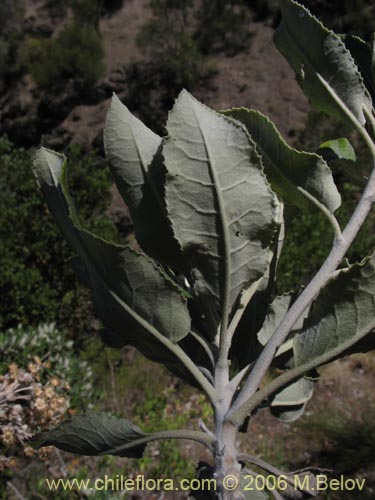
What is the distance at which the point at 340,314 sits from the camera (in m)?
0.67

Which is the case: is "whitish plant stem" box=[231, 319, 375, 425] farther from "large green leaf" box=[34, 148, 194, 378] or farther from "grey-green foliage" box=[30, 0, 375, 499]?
"large green leaf" box=[34, 148, 194, 378]

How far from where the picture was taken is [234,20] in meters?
13.6

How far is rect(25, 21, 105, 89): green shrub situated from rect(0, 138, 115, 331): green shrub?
7.42 metres

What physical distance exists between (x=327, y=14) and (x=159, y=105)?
4912mm

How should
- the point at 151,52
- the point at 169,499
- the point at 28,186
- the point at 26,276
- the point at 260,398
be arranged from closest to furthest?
the point at 260,398
the point at 169,499
the point at 26,276
the point at 28,186
the point at 151,52

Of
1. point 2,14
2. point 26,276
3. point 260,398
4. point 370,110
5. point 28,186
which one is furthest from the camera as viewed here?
point 2,14

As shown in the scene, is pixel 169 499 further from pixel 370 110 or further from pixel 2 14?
pixel 2 14

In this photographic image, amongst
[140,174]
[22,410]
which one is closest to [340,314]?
[140,174]

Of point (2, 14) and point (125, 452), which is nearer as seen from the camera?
point (125, 452)

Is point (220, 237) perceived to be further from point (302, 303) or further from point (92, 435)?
point (92, 435)

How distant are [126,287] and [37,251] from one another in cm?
483

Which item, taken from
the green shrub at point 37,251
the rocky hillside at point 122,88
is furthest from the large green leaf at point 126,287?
the rocky hillside at point 122,88

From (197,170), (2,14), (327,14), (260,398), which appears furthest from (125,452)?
(2,14)

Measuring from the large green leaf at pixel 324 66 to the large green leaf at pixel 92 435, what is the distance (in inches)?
21.5
